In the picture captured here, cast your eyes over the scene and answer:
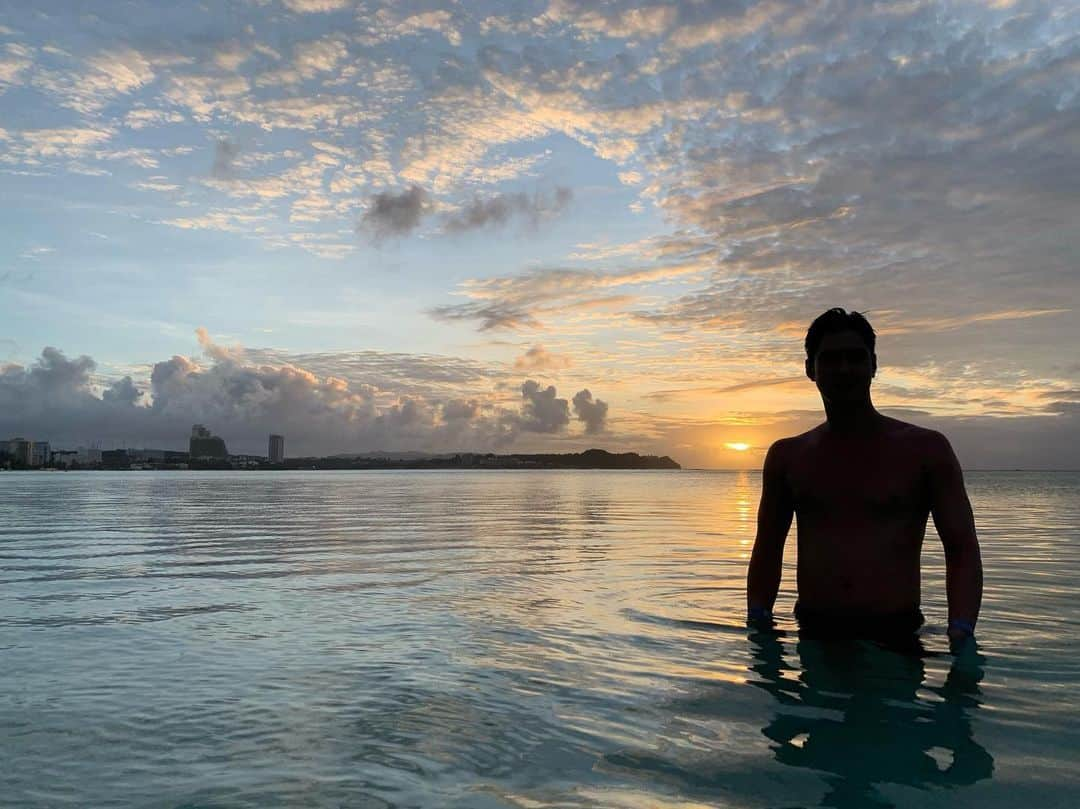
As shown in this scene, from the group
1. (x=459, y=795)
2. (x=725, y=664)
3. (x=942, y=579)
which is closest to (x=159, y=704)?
(x=459, y=795)

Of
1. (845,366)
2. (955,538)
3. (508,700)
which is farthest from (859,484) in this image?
(508,700)

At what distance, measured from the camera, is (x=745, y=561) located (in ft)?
48.1

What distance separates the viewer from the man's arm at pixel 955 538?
503 centimetres

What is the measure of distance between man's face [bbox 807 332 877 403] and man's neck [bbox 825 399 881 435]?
0.22 feet

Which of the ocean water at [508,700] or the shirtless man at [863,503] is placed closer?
the ocean water at [508,700]

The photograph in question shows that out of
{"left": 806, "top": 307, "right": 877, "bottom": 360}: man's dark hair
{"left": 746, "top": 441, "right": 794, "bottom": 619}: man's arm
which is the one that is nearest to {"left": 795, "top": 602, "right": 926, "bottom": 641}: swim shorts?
{"left": 746, "top": 441, "right": 794, "bottom": 619}: man's arm

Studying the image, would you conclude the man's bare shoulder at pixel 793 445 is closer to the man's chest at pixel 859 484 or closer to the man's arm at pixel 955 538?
the man's chest at pixel 859 484

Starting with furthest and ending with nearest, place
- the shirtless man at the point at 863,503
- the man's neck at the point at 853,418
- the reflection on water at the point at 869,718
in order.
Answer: the man's neck at the point at 853,418, the shirtless man at the point at 863,503, the reflection on water at the point at 869,718

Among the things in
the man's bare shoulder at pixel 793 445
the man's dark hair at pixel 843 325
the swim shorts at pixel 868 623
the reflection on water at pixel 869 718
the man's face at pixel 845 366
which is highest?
the man's dark hair at pixel 843 325

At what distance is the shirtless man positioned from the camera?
5.15 m

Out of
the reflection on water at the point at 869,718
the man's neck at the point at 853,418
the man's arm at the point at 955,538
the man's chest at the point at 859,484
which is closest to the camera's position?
the reflection on water at the point at 869,718

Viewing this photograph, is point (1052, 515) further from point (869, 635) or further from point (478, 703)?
point (478, 703)

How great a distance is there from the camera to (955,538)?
16.7 ft

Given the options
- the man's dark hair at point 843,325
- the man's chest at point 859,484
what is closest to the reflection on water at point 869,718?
the man's chest at point 859,484
